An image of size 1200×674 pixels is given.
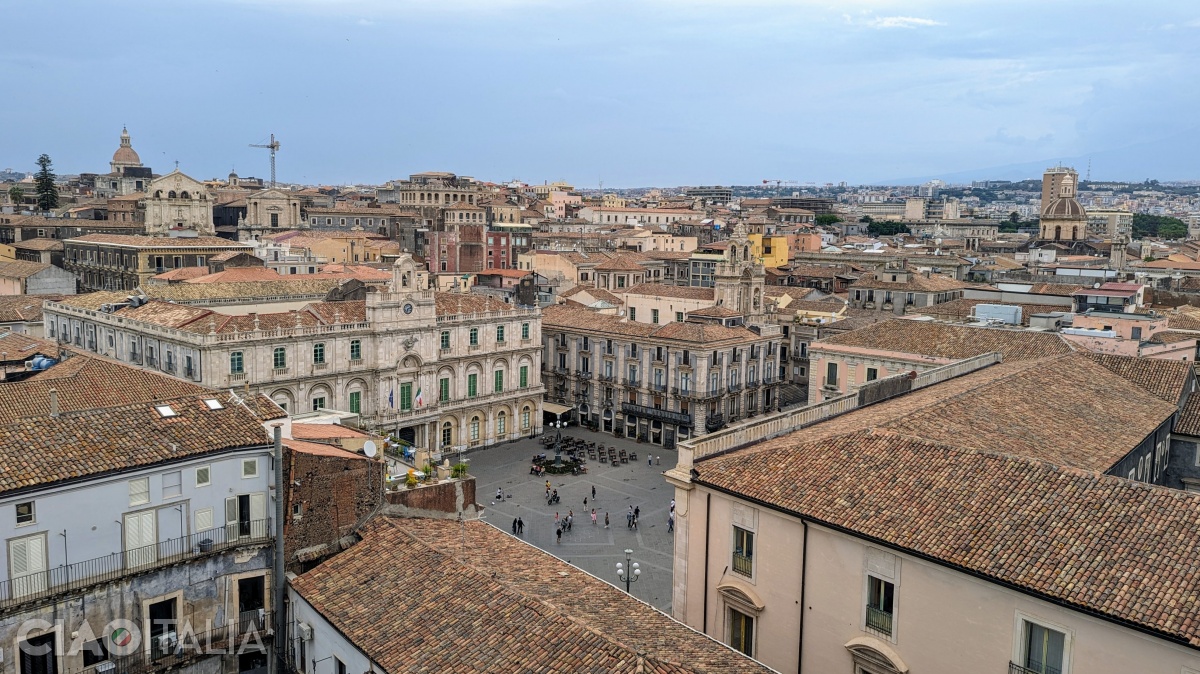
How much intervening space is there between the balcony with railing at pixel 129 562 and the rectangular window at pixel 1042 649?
18519mm

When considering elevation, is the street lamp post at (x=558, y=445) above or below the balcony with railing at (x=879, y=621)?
below

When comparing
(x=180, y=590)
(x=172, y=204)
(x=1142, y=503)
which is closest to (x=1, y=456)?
(x=180, y=590)

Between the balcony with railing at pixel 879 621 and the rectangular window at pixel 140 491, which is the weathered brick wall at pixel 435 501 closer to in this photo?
the rectangular window at pixel 140 491

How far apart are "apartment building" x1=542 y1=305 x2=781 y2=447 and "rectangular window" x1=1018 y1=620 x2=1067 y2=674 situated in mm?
44162

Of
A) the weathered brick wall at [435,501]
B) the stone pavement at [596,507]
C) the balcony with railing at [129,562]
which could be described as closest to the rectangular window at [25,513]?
the balcony with railing at [129,562]

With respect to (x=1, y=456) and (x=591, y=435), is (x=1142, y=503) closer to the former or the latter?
(x=1, y=456)

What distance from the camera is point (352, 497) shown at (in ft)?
82.0

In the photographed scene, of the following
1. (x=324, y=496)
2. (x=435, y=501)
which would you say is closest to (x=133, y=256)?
(x=435, y=501)

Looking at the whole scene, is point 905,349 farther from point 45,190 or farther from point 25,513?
point 45,190

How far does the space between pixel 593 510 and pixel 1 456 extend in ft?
107

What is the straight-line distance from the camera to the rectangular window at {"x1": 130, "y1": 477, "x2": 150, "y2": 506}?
22.2 meters

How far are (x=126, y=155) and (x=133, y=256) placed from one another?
10557 centimetres

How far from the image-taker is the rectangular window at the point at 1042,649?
1842cm

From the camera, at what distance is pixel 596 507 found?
51156mm
